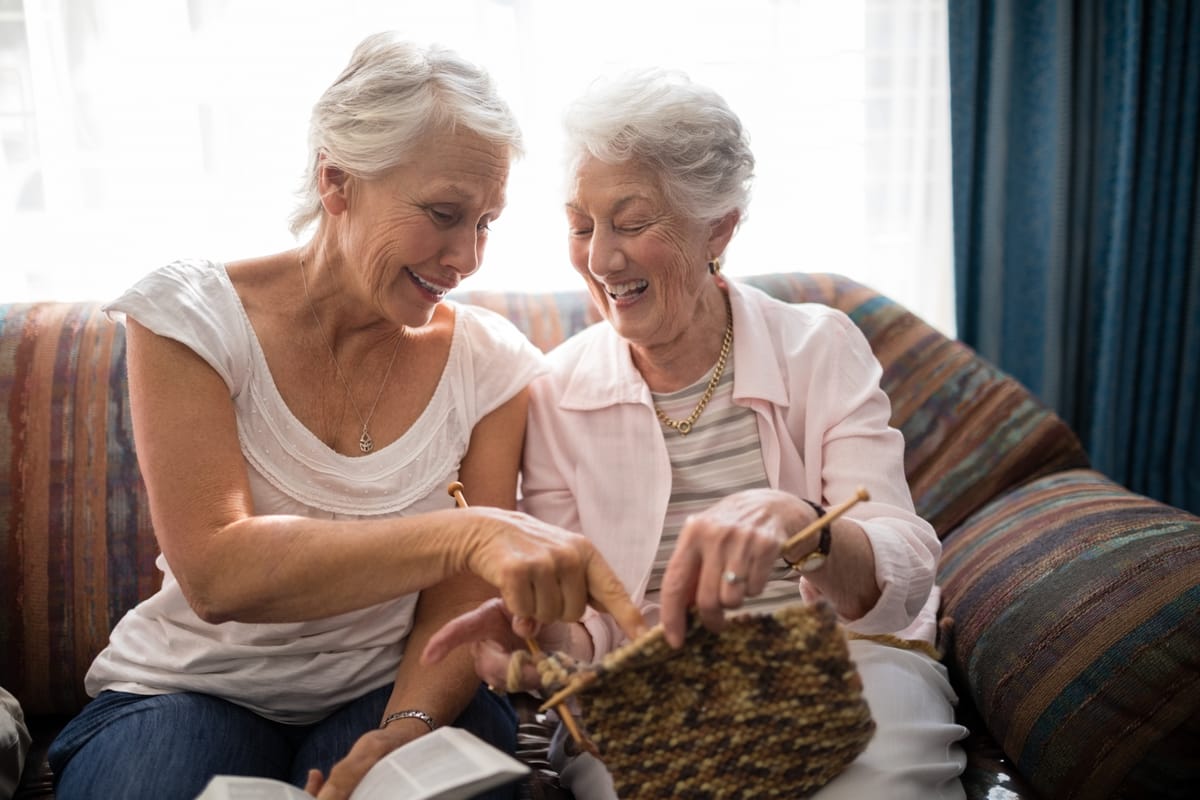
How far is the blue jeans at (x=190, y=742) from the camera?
1.28 m

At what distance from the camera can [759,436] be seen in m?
1.60

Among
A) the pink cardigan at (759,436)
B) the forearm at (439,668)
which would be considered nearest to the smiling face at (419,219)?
the pink cardigan at (759,436)

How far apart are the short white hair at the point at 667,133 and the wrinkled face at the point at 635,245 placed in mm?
21

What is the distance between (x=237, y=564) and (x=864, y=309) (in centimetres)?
134

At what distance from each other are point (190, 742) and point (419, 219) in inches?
29.3

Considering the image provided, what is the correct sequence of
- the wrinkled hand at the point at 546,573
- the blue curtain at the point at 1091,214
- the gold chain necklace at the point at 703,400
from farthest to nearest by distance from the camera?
the blue curtain at the point at 1091,214, the gold chain necklace at the point at 703,400, the wrinkled hand at the point at 546,573

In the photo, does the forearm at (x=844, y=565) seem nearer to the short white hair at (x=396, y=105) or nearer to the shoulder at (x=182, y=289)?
the short white hair at (x=396, y=105)

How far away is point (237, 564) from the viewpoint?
50.7 inches

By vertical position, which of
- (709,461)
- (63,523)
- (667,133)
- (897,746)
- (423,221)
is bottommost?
(897,746)

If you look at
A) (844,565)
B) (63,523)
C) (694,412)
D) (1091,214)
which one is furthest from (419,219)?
(1091,214)

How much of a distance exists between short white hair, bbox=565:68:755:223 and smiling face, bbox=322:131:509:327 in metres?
0.14

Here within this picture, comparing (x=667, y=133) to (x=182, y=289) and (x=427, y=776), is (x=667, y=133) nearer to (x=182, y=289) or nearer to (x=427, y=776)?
(x=182, y=289)

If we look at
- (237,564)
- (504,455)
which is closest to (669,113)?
(504,455)

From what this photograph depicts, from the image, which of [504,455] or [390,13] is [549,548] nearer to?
[504,455]
